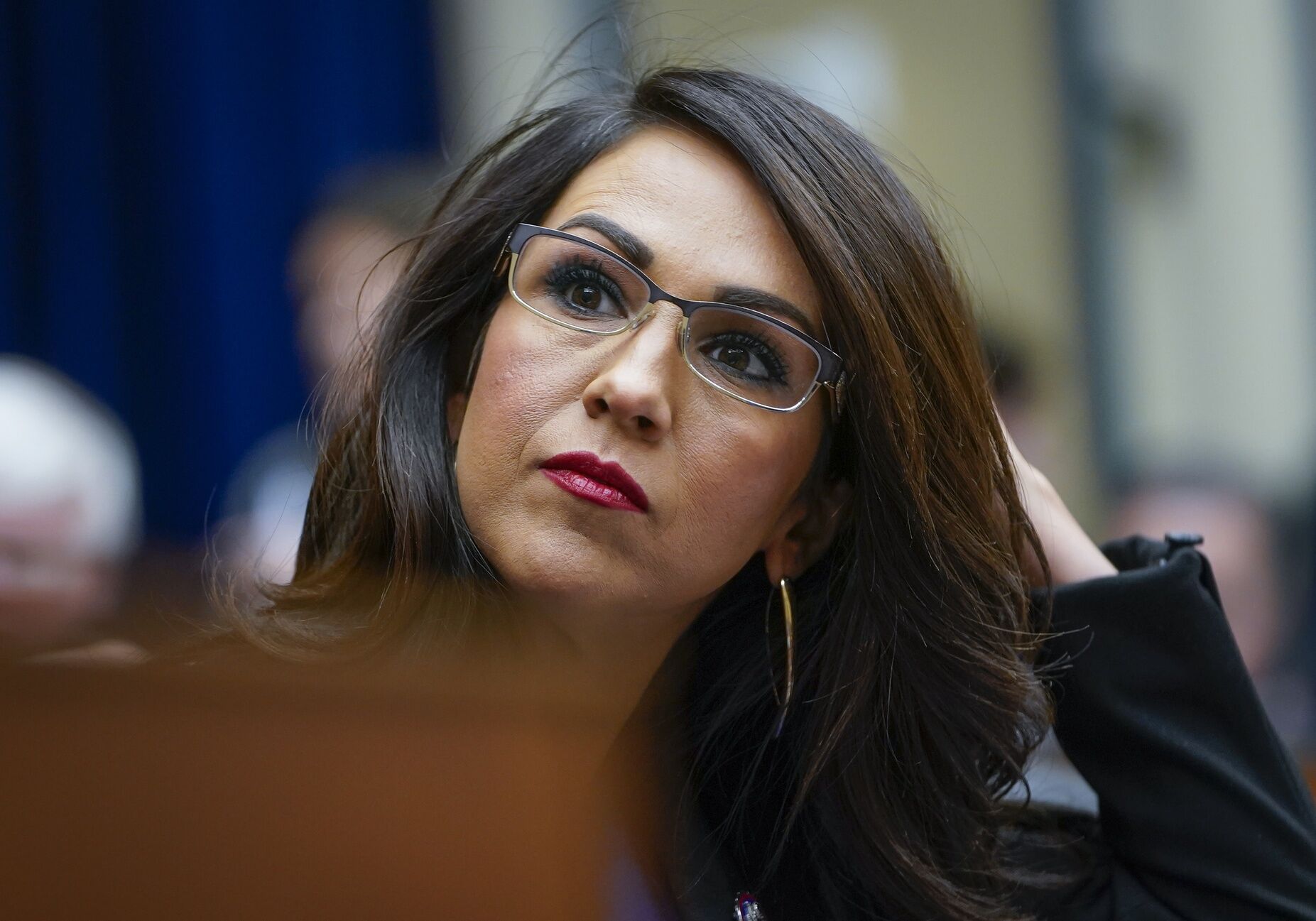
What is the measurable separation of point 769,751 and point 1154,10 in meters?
3.72

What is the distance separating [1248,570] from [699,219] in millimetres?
2066

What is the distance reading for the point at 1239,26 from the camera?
14.7ft

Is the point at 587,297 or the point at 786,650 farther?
the point at 786,650

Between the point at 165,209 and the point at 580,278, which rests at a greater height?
the point at 580,278

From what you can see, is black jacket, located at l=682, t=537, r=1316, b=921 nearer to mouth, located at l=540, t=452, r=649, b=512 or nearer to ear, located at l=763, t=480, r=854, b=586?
ear, located at l=763, t=480, r=854, b=586

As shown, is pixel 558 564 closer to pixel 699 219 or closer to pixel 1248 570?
pixel 699 219

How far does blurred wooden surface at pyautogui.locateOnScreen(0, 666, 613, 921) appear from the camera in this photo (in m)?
0.54

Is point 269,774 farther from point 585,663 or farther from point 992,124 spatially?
point 992,124

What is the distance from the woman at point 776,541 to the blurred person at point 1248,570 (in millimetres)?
1421

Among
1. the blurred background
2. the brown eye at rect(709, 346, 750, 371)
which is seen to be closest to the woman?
the brown eye at rect(709, 346, 750, 371)

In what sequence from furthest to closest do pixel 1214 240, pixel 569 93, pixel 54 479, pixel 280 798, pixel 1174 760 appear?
pixel 1214 240
pixel 569 93
pixel 54 479
pixel 1174 760
pixel 280 798

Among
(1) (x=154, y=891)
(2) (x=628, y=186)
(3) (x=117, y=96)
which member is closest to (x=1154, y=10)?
(3) (x=117, y=96)

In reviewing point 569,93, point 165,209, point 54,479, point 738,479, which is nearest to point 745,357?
point 738,479

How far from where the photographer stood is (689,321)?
1540mm
